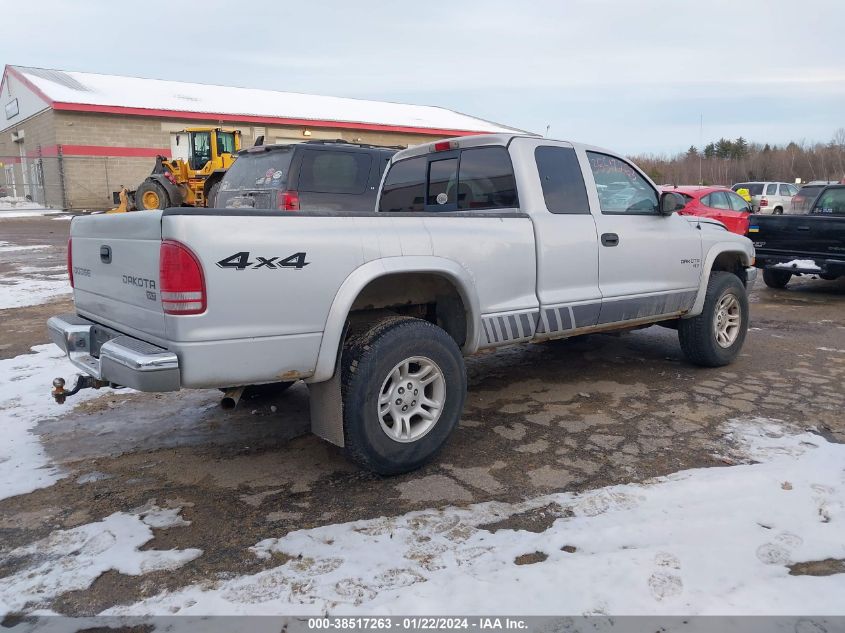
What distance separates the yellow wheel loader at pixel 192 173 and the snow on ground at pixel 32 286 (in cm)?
617

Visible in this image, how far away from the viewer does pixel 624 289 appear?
500cm

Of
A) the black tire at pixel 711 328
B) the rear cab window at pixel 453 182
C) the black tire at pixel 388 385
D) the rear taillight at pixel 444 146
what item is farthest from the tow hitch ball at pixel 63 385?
the black tire at pixel 711 328

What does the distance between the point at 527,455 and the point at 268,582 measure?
6.02ft

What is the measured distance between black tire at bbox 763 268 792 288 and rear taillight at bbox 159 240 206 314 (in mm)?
10604

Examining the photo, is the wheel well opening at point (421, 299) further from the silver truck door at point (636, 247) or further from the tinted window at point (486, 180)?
the silver truck door at point (636, 247)

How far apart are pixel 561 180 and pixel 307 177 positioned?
420cm

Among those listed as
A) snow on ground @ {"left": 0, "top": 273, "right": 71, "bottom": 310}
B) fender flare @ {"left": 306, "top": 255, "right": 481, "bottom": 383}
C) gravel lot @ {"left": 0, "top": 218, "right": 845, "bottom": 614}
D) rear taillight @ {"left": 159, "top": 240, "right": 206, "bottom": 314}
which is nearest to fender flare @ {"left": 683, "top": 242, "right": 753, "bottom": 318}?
gravel lot @ {"left": 0, "top": 218, "right": 845, "bottom": 614}

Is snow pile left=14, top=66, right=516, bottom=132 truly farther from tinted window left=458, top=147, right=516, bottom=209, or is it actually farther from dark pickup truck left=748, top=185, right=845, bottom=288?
tinted window left=458, top=147, right=516, bottom=209

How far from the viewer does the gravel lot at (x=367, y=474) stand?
3.22 m

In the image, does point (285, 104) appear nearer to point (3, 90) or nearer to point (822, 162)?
point (3, 90)

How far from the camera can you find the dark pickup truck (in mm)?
9555

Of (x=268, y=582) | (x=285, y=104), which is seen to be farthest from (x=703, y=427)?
(x=285, y=104)

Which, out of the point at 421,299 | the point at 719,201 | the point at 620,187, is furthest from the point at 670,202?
the point at 719,201

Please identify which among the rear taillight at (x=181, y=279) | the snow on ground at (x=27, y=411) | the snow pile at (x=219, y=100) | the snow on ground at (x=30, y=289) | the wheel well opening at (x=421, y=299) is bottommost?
the snow on ground at (x=27, y=411)
